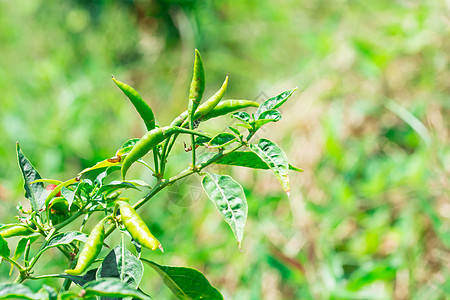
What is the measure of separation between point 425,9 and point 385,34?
0.67 ft

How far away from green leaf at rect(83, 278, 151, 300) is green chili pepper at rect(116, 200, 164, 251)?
0.18 ft

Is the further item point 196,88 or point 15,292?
point 196,88

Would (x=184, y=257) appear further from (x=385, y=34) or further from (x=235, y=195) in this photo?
(x=385, y=34)

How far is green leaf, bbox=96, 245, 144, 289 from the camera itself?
19.1 inches

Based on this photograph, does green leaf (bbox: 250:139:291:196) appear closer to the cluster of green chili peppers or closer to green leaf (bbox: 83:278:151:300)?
the cluster of green chili peppers

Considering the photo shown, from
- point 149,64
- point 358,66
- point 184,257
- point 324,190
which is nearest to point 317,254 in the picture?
point 324,190

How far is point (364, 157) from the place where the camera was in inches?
76.8

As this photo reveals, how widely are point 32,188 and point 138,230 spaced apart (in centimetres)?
20

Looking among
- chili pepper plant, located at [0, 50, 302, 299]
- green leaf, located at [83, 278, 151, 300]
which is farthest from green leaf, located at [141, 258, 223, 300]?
green leaf, located at [83, 278, 151, 300]

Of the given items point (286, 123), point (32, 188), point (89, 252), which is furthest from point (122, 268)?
point (286, 123)

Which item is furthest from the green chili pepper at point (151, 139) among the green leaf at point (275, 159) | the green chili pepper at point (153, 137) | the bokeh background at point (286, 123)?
the bokeh background at point (286, 123)

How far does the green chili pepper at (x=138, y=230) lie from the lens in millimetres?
447

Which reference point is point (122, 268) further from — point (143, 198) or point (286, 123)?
point (286, 123)

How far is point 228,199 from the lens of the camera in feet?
1.68
